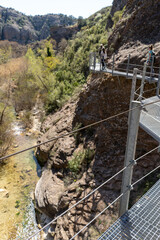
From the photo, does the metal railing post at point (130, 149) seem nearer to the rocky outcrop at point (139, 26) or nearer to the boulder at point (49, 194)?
the boulder at point (49, 194)

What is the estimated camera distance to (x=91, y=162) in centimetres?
962

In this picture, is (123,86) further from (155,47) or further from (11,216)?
(11,216)

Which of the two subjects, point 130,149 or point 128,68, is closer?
point 130,149

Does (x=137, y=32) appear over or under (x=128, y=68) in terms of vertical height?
over

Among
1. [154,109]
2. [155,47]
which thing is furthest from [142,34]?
[154,109]

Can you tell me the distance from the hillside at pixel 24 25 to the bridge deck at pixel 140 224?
97.5m

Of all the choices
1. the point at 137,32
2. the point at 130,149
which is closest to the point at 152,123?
the point at 130,149

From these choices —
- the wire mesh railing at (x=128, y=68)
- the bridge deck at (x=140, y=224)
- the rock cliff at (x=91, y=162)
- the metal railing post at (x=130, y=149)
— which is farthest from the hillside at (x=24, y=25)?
the bridge deck at (x=140, y=224)

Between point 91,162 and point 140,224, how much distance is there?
7404 millimetres

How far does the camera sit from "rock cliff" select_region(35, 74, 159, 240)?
756 cm

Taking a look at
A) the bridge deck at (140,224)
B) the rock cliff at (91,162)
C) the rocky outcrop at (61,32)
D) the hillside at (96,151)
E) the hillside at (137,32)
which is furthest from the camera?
the rocky outcrop at (61,32)

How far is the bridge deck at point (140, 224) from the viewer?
2149 mm

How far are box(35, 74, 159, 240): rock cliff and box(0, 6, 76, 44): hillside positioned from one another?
293 feet

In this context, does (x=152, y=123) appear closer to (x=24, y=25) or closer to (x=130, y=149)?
(x=130, y=149)
